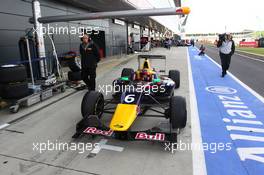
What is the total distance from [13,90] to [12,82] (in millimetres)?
187

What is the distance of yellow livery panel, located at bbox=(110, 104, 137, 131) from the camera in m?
3.39

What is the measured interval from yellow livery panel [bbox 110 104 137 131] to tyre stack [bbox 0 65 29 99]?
280cm

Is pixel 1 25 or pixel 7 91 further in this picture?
pixel 1 25

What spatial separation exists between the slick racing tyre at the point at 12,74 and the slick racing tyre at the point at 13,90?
100mm

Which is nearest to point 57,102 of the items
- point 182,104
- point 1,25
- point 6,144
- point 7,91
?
point 7,91

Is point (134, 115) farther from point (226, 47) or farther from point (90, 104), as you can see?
point (226, 47)

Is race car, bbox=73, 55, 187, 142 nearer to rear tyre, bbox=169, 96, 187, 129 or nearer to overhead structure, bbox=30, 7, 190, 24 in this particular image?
rear tyre, bbox=169, 96, 187, 129

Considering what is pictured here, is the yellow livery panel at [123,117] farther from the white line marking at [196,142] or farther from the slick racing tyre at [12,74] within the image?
the slick racing tyre at [12,74]

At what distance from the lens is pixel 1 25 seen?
7980 mm

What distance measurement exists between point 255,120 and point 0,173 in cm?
438

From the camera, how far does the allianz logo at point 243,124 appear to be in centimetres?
332

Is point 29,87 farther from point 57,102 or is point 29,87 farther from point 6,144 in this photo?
point 6,144

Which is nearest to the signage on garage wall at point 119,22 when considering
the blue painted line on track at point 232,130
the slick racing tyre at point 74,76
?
the slick racing tyre at point 74,76

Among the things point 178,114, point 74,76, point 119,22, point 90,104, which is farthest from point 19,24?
point 119,22
